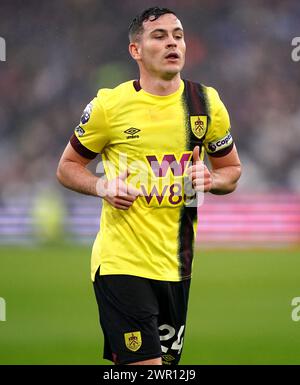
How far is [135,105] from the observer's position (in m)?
4.88

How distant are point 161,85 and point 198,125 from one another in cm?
30

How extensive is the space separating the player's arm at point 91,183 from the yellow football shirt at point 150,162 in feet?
0.25

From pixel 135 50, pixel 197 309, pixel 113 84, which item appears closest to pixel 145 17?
pixel 135 50

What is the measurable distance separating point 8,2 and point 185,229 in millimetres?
16599

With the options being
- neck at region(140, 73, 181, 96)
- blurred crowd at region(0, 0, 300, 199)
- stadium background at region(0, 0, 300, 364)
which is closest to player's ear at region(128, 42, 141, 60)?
neck at region(140, 73, 181, 96)

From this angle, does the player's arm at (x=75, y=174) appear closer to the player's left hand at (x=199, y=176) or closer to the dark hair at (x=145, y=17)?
the player's left hand at (x=199, y=176)

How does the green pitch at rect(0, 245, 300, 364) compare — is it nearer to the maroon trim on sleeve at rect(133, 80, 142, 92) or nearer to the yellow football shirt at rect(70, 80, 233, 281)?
the yellow football shirt at rect(70, 80, 233, 281)

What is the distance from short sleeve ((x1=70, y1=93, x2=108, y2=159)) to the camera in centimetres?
487

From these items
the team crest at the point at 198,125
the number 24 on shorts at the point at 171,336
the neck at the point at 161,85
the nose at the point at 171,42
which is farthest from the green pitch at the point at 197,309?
the nose at the point at 171,42

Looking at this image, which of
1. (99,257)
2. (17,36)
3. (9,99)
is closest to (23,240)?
(9,99)

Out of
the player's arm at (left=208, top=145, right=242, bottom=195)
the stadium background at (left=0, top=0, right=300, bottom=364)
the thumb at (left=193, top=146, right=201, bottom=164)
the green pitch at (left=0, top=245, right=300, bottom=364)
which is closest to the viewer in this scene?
the thumb at (left=193, top=146, right=201, bottom=164)

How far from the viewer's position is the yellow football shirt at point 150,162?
4758 millimetres

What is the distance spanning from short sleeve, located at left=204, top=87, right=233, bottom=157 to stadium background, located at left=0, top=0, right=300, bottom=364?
27.9 feet

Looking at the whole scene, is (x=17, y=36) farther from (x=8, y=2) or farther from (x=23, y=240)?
(x=23, y=240)
